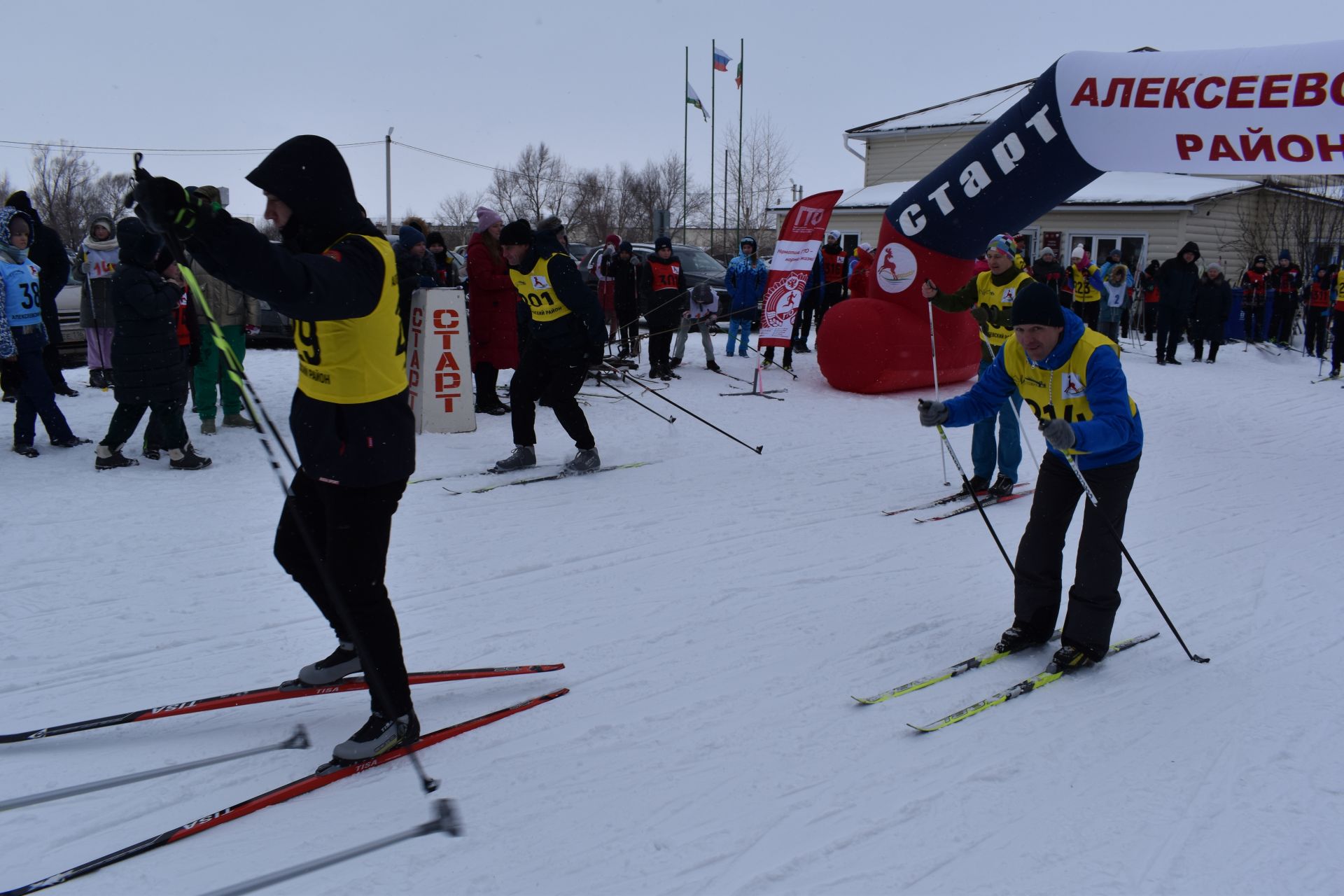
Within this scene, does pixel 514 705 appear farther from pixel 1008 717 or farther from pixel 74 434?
pixel 74 434

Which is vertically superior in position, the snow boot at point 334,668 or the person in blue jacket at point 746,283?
the person in blue jacket at point 746,283

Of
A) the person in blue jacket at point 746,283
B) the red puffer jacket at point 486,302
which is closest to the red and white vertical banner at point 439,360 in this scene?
the red puffer jacket at point 486,302

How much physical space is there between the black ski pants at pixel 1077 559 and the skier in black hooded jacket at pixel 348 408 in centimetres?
251

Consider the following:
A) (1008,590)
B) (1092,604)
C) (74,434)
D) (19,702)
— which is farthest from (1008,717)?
(74,434)

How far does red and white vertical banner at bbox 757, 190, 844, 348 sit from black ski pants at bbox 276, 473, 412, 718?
8.95 metres

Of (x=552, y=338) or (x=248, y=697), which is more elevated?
(x=552, y=338)

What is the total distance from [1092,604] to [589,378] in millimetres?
8193

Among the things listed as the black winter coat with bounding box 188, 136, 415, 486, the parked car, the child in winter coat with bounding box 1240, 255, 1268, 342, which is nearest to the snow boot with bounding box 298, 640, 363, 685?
the black winter coat with bounding box 188, 136, 415, 486

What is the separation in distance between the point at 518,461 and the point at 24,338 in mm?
3496

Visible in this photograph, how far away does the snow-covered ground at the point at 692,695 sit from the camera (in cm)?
257

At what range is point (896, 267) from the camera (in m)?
10.3

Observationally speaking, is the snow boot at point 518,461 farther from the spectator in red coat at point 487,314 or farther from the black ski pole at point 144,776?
the black ski pole at point 144,776

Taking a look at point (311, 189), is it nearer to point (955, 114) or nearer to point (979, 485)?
point (979, 485)

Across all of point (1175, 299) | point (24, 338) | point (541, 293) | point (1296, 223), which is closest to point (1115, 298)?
point (1175, 299)
